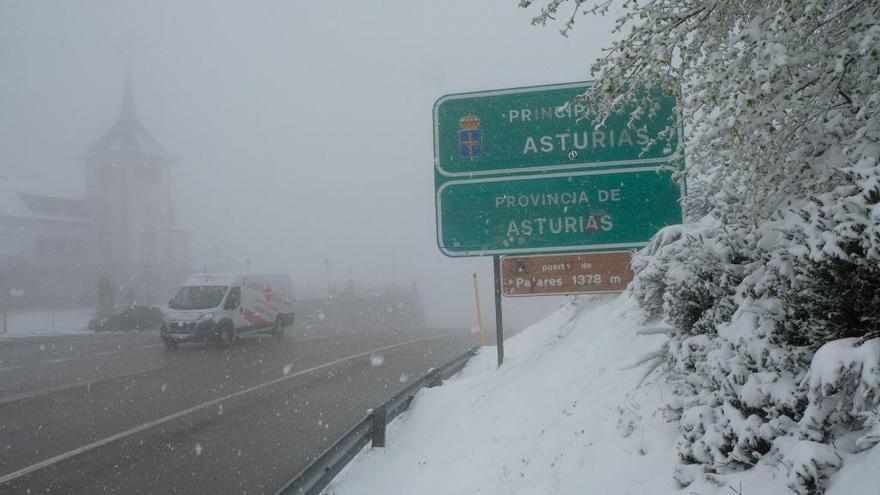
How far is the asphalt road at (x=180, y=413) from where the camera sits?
697cm

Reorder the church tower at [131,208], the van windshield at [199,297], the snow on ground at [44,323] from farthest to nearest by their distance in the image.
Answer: the church tower at [131,208], the snow on ground at [44,323], the van windshield at [199,297]

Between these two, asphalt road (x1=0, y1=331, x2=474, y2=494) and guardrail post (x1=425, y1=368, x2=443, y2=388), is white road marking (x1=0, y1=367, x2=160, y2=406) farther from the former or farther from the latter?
guardrail post (x1=425, y1=368, x2=443, y2=388)

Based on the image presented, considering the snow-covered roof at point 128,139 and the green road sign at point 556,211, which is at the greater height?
the snow-covered roof at point 128,139

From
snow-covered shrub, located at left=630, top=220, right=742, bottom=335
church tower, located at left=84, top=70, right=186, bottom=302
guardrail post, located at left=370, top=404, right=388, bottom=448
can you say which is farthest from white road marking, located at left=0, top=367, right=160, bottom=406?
church tower, located at left=84, top=70, right=186, bottom=302

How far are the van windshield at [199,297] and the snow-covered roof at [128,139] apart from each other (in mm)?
56178

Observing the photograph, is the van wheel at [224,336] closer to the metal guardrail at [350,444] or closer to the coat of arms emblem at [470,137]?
the metal guardrail at [350,444]

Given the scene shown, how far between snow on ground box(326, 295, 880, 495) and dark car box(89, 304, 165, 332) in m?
25.8

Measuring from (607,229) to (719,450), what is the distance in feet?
18.6

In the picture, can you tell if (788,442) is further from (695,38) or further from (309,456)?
(309,456)

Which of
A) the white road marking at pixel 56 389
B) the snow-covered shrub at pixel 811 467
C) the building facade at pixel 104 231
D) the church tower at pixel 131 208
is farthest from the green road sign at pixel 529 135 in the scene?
the church tower at pixel 131 208

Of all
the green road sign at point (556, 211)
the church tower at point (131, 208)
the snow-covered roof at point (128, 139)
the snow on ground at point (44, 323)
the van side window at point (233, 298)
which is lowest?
the snow on ground at point (44, 323)

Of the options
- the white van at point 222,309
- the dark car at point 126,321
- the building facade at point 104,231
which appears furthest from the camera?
the building facade at point 104,231

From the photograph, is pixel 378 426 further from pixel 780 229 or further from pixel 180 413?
pixel 780 229

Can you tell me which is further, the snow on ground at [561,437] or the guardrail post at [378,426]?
the guardrail post at [378,426]
